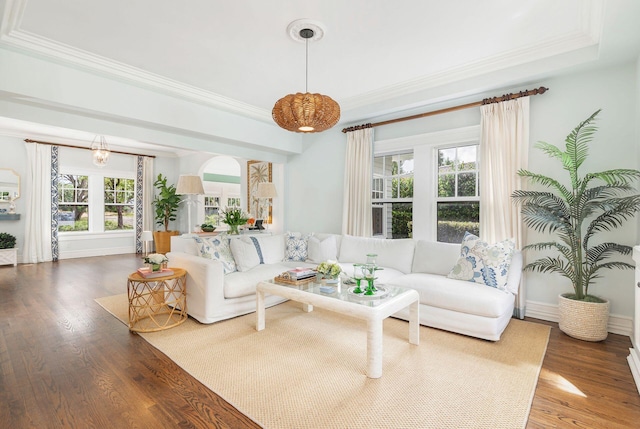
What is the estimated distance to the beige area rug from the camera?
186cm

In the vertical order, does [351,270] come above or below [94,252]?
above

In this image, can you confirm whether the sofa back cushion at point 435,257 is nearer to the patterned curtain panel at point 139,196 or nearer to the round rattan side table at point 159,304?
the round rattan side table at point 159,304

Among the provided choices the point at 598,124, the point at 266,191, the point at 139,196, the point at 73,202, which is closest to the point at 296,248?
the point at 266,191

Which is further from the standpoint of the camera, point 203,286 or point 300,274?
point 203,286

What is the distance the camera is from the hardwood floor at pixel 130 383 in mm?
1821

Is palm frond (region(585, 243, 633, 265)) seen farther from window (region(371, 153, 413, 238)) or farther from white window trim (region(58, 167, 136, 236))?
white window trim (region(58, 167, 136, 236))

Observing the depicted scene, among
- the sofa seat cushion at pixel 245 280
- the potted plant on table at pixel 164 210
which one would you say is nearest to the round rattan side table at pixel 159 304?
the sofa seat cushion at pixel 245 280

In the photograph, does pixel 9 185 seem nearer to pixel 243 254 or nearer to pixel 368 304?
pixel 243 254

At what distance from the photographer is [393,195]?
16.0 feet

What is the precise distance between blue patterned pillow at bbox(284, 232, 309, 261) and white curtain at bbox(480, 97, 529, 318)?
7.67 feet

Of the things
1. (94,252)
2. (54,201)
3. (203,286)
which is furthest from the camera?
(94,252)

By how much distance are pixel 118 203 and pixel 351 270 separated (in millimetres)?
7128

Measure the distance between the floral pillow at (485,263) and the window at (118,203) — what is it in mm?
8240

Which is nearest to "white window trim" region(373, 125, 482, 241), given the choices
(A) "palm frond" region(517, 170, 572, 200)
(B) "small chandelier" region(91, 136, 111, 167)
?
(A) "palm frond" region(517, 170, 572, 200)
